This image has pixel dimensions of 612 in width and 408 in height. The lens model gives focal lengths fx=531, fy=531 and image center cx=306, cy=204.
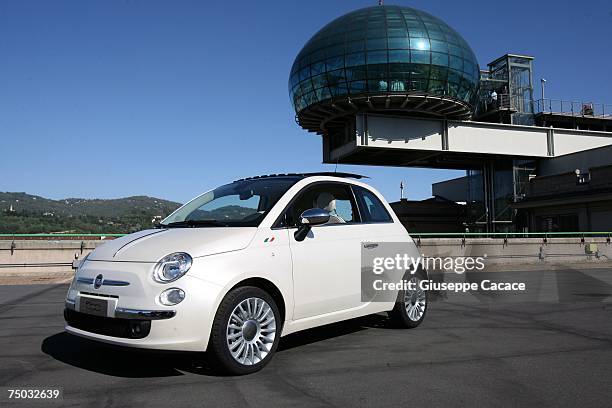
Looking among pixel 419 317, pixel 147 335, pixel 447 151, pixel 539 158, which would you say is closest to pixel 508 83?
pixel 539 158

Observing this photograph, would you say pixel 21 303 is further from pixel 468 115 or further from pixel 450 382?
pixel 468 115

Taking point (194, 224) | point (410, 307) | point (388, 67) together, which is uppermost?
point (388, 67)

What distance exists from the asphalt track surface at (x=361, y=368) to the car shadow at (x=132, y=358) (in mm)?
10

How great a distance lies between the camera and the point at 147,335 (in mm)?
4180

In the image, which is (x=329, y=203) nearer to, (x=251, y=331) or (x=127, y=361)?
(x=251, y=331)

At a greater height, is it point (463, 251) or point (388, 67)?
point (388, 67)

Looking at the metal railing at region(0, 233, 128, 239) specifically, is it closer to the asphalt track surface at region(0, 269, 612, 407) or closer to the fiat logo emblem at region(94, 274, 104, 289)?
the asphalt track surface at region(0, 269, 612, 407)

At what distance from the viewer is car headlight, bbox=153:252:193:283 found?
4.28 metres

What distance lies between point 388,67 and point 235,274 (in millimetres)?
42508

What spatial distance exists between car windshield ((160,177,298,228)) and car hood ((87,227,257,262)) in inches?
9.2

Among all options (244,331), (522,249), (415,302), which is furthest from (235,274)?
(522,249)

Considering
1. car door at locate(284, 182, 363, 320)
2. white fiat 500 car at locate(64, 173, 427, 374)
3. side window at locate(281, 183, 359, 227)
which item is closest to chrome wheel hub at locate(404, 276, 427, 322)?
white fiat 500 car at locate(64, 173, 427, 374)

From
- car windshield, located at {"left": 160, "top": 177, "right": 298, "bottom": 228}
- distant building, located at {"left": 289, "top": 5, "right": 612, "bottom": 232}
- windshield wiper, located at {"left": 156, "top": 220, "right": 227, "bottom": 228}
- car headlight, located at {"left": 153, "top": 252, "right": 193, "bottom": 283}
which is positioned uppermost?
distant building, located at {"left": 289, "top": 5, "right": 612, "bottom": 232}

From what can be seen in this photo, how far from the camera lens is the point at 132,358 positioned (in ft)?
17.0
